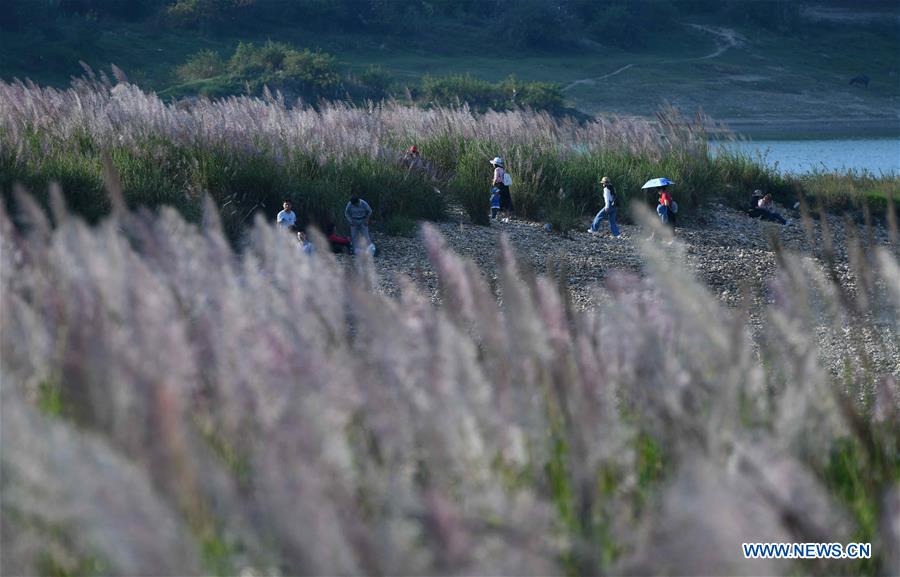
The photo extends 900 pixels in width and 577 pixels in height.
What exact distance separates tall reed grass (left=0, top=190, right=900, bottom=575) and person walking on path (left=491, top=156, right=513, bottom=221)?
40.7ft

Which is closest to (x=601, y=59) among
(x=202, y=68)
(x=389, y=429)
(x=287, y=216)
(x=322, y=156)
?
(x=202, y=68)

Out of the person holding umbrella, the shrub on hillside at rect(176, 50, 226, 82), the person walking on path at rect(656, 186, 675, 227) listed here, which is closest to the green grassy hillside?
the shrub on hillside at rect(176, 50, 226, 82)

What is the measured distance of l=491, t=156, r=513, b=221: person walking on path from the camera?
15711mm

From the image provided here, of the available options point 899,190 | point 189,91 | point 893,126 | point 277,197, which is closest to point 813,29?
point 893,126

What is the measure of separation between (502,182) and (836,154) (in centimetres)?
2130

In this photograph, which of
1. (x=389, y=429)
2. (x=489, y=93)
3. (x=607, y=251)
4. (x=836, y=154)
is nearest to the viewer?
(x=389, y=429)

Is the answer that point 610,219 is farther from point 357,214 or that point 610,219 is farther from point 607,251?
point 357,214

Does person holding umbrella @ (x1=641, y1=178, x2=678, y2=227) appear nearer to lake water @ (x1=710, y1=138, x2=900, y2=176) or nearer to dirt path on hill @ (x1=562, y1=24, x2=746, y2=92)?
lake water @ (x1=710, y1=138, x2=900, y2=176)

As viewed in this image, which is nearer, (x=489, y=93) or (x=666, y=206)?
(x=666, y=206)

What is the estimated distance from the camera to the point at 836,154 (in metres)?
34.6

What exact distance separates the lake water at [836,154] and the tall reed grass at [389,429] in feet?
83.8

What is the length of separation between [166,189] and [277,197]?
148 cm

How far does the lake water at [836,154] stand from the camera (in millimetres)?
29350

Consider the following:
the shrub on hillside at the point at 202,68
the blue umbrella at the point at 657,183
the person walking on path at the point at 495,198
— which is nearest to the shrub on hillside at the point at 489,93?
the shrub on hillside at the point at 202,68
